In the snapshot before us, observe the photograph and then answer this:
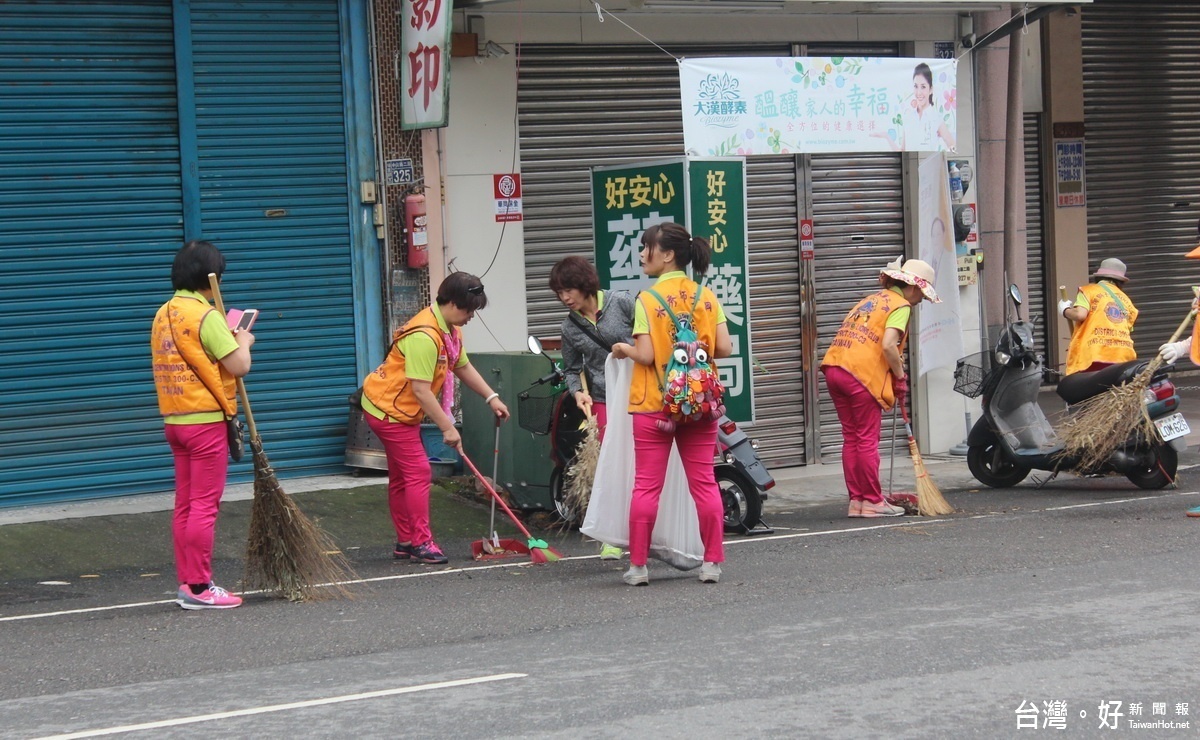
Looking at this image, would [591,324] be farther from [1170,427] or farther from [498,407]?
[1170,427]

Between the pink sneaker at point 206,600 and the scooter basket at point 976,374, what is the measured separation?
20.0 ft

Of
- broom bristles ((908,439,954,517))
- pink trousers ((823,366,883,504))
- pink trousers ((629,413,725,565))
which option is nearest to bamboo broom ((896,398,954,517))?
broom bristles ((908,439,954,517))

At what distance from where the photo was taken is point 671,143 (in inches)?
523

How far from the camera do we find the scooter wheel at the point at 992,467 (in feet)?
39.3

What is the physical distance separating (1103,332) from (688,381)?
17.9ft

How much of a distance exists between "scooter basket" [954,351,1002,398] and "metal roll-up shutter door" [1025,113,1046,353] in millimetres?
6905

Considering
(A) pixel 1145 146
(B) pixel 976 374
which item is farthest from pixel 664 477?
(A) pixel 1145 146

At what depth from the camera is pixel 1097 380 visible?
1170cm

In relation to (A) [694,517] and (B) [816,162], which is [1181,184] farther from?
(A) [694,517]

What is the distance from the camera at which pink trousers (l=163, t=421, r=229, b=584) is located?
782 centimetres

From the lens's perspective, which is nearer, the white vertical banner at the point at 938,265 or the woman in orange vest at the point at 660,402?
the woman in orange vest at the point at 660,402

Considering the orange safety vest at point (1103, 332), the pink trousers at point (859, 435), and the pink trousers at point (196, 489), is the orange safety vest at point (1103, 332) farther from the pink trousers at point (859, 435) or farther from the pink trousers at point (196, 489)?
the pink trousers at point (196, 489)

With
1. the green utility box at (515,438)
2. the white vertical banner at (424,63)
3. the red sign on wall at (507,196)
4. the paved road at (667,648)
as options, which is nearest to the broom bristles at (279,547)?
the paved road at (667,648)

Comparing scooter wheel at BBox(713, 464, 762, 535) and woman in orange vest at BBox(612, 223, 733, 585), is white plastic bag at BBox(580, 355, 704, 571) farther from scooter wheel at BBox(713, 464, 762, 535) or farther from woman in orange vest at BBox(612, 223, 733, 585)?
scooter wheel at BBox(713, 464, 762, 535)
